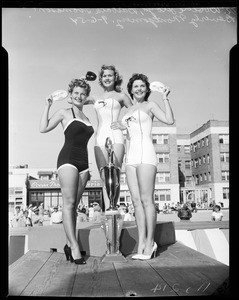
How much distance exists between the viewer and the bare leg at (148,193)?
2740 mm

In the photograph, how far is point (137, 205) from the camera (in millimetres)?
2822

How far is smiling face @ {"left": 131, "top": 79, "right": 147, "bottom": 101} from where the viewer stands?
2789 mm

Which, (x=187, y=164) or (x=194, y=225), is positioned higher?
(x=187, y=164)

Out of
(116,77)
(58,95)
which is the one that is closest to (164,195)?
(116,77)

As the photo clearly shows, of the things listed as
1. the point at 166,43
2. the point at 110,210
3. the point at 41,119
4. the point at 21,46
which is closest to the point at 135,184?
the point at 110,210

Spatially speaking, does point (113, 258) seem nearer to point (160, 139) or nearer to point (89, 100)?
point (160, 139)

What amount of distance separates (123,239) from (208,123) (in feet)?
3.78

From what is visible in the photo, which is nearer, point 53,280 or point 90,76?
point 53,280

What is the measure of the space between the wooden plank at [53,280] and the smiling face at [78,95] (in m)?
1.24

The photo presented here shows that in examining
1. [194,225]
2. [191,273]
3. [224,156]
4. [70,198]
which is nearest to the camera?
[191,273]

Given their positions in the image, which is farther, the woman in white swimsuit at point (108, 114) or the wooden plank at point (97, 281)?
the woman in white swimsuit at point (108, 114)

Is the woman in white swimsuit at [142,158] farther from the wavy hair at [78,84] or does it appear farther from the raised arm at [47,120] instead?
the raised arm at [47,120]

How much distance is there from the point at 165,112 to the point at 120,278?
1284 millimetres

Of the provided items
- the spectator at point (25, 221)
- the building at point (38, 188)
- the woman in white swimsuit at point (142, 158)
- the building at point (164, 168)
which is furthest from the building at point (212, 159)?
the spectator at point (25, 221)
